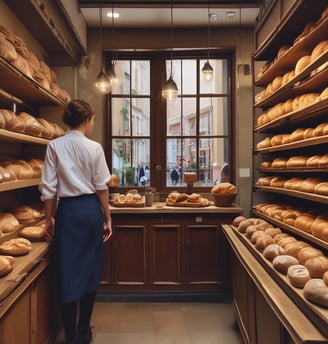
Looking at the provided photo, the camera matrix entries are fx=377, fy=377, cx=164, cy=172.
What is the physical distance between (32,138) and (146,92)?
201 cm

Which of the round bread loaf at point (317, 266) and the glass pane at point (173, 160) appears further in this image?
the glass pane at point (173, 160)

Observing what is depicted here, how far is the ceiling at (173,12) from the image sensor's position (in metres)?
3.69

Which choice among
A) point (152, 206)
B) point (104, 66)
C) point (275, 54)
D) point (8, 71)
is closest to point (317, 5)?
point (275, 54)

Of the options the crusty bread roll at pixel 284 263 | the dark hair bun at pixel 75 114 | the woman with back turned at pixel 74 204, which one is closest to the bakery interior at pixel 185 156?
the crusty bread roll at pixel 284 263

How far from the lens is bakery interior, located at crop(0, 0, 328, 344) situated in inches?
79.3

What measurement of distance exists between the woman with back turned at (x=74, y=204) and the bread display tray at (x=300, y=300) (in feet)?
3.40

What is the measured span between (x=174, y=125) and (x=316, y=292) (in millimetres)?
3115

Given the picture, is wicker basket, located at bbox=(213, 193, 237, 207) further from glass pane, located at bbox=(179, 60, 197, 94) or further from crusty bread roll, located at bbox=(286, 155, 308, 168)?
glass pane, located at bbox=(179, 60, 197, 94)

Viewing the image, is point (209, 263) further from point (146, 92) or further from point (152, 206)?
point (146, 92)

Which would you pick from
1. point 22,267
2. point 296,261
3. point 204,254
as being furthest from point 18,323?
point 204,254

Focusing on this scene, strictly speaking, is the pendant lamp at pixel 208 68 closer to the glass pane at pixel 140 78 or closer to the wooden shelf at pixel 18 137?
the glass pane at pixel 140 78

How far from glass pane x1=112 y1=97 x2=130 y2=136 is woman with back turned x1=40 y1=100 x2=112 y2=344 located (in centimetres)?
187

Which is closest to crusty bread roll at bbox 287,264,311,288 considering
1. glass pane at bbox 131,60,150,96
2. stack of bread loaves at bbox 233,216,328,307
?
stack of bread loaves at bbox 233,216,328,307

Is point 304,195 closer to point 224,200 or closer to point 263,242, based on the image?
point 263,242
